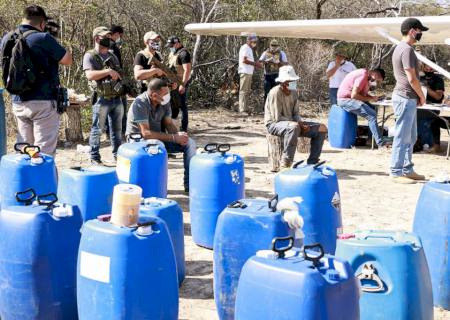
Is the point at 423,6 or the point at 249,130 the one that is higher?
the point at 423,6

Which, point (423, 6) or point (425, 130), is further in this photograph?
point (423, 6)

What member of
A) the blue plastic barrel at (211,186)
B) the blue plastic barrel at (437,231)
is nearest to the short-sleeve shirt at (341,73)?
the blue plastic barrel at (211,186)

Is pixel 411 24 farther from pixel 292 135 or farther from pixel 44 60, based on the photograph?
pixel 44 60

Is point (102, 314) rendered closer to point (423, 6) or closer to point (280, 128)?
point (280, 128)

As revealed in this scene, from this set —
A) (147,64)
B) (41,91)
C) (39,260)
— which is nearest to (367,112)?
(147,64)

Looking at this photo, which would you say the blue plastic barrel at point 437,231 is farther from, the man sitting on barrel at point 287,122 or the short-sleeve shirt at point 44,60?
the man sitting on barrel at point 287,122

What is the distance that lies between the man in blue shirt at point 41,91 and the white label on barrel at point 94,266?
289 centimetres

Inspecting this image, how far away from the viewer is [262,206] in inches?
146

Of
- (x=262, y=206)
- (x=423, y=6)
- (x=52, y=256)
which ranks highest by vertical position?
(x=423, y=6)

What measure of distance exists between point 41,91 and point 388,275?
3.81m

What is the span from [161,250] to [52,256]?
0.65 metres

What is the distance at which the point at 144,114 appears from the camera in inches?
257

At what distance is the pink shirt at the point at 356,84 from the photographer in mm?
10070

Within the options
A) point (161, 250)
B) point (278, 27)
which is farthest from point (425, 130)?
point (161, 250)
